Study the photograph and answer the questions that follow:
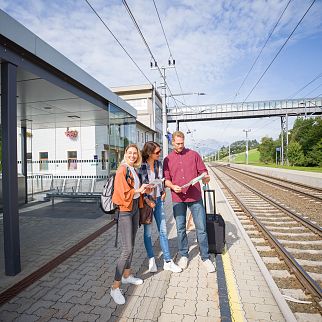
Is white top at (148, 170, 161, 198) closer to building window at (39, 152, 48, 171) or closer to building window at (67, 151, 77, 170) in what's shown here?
building window at (67, 151, 77, 170)

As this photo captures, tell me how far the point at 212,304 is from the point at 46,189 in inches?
478

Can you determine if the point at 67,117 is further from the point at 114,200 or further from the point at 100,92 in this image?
the point at 114,200

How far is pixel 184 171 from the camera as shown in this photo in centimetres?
406

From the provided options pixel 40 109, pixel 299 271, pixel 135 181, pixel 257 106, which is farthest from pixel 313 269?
pixel 257 106

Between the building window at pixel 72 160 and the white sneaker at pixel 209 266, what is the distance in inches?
587

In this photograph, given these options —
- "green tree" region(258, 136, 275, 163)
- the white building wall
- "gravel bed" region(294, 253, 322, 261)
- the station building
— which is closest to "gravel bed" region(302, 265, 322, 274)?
"gravel bed" region(294, 253, 322, 261)

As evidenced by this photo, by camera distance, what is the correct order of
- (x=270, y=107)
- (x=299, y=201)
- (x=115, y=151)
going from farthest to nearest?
(x=270, y=107)
(x=299, y=201)
(x=115, y=151)

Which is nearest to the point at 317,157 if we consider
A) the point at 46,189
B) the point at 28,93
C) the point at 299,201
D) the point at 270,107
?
the point at 270,107

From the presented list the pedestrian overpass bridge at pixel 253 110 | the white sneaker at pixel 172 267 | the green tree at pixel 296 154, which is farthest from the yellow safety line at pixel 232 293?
the green tree at pixel 296 154

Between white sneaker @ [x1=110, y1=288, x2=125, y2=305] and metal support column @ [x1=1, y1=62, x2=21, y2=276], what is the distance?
5.74 feet

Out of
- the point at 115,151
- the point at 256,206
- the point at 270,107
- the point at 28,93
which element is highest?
the point at 270,107

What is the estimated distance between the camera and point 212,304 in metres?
3.11

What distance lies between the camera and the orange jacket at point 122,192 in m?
3.16

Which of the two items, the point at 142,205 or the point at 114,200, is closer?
the point at 114,200
